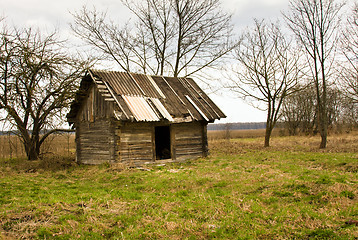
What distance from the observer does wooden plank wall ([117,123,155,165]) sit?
13.1m

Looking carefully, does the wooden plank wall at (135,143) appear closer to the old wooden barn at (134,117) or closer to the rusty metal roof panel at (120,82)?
the old wooden barn at (134,117)

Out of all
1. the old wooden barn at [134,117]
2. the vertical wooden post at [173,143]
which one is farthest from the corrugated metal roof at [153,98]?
the vertical wooden post at [173,143]

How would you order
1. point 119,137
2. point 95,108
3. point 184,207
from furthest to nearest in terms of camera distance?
point 95,108 → point 119,137 → point 184,207

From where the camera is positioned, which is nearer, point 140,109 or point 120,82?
point 140,109

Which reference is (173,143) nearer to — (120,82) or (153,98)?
(153,98)

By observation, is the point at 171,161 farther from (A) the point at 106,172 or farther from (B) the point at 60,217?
(B) the point at 60,217

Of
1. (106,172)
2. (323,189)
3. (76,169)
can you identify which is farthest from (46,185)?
(323,189)

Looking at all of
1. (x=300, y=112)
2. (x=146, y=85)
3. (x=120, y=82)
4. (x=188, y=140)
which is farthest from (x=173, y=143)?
(x=300, y=112)

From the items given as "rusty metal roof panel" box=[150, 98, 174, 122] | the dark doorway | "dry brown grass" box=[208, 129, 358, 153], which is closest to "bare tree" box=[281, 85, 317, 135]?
"dry brown grass" box=[208, 129, 358, 153]

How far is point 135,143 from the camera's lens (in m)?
13.5

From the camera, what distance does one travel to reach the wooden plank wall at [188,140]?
14.8 meters

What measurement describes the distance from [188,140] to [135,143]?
320cm

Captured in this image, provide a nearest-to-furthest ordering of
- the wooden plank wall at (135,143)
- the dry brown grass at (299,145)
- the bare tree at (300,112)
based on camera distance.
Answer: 1. the wooden plank wall at (135,143)
2. the dry brown grass at (299,145)
3. the bare tree at (300,112)

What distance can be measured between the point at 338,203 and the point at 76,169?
10.5 metres
